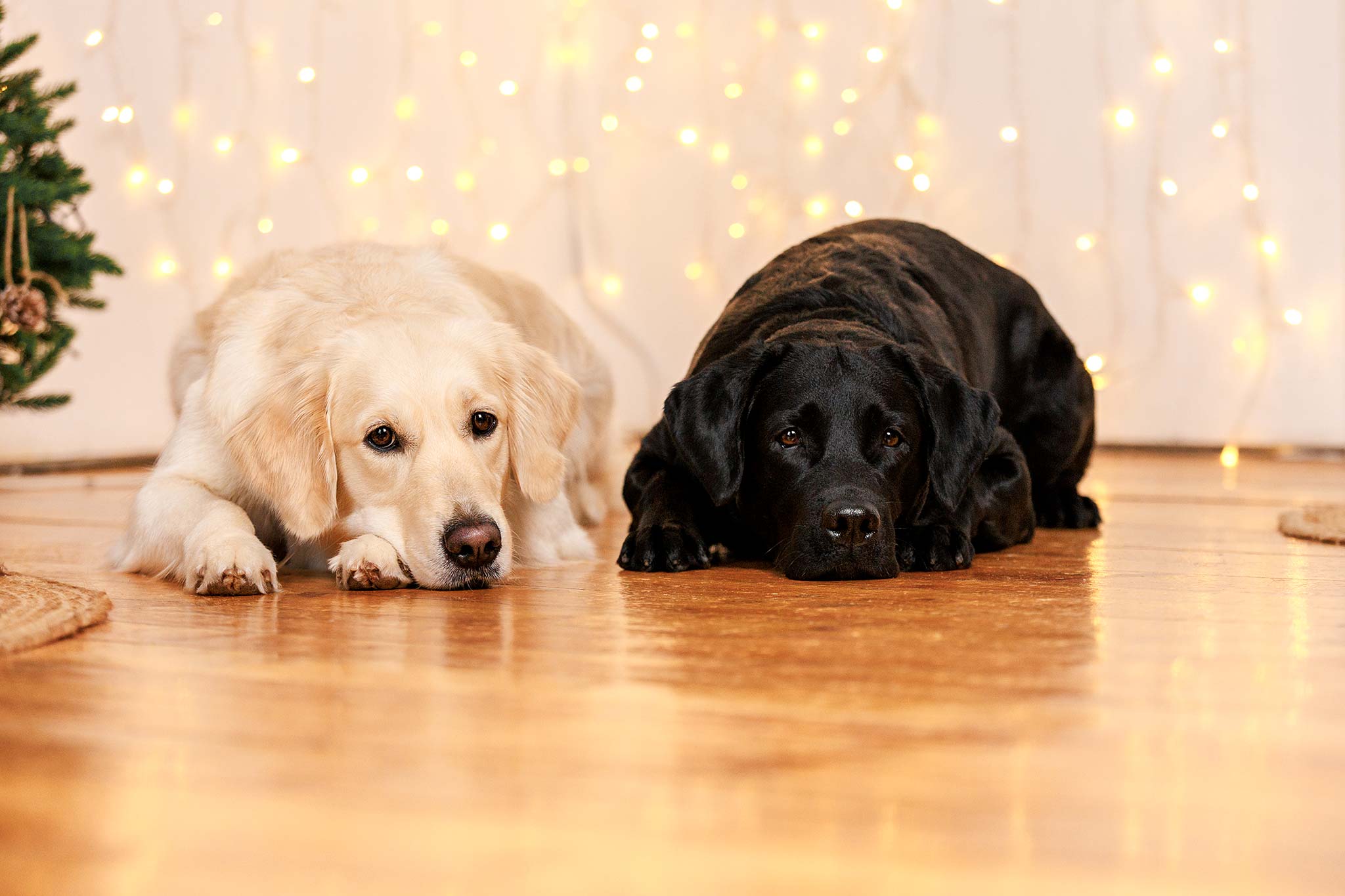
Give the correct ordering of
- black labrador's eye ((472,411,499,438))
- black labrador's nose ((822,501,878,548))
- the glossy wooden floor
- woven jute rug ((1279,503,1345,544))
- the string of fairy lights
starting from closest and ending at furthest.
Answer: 1. the glossy wooden floor
2. black labrador's nose ((822,501,878,548))
3. black labrador's eye ((472,411,499,438))
4. woven jute rug ((1279,503,1345,544))
5. the string of fairy lights

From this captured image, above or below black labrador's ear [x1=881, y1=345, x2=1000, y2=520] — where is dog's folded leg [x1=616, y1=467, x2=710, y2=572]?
below

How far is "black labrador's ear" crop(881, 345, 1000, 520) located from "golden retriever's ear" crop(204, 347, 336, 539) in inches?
40.0

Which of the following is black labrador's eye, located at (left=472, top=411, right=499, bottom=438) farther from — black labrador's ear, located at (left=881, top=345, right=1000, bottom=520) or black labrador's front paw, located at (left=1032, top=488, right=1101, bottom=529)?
black labrador's front paw, located at (left=1032, top=488, right=1101, bottom=529)

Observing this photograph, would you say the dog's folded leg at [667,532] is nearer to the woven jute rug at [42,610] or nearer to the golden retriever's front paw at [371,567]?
the golden retriever's front paw at [371,567]

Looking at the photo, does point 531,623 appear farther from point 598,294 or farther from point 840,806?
point 598,294

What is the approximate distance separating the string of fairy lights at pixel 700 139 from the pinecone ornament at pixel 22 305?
2.72 meters

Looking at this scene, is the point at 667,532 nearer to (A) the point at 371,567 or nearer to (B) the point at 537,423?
(B) the point at 537,423

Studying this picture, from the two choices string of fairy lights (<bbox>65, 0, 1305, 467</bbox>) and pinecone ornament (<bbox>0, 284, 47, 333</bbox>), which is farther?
string of fairy lights (<bbox>65, 0, 1305, 467</bbox>)

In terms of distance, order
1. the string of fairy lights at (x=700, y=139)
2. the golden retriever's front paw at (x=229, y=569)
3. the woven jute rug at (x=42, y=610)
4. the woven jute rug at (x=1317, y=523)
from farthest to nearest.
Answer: the string of fairy lights at (x=700, y=139), the woven jute rug at (x=1317, y=523), the golden retriever's front paw at (x=229, y=569), the woven jute rug at (x=42, y=610)

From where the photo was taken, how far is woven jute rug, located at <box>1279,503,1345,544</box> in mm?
2664

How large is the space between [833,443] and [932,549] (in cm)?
29

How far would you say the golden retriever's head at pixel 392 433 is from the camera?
2.04 m

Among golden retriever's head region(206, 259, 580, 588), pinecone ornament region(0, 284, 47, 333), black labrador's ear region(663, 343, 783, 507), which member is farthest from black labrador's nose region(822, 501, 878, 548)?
pinecone ornament region(0, 284, 47, 333)

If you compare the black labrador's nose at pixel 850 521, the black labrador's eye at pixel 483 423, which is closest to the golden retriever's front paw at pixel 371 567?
the black labrador's eye at pixel 483 423
